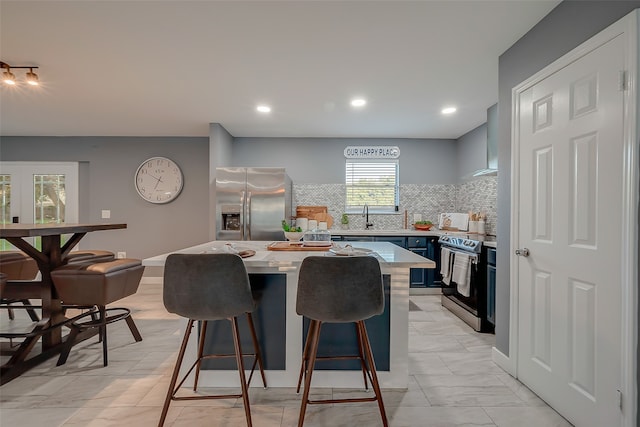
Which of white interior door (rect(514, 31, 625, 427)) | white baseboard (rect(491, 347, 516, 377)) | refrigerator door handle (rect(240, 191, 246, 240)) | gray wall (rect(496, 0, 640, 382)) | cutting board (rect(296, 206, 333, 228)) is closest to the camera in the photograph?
white interior door (rect(514, 31, 625, 427))

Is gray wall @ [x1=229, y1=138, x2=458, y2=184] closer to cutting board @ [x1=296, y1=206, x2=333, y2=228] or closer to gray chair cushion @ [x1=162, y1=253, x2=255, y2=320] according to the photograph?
cutting board @ [x1=296, y1=206, x2=333, y2=228]

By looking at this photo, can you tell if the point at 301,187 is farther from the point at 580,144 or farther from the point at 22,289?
the point at 580,144

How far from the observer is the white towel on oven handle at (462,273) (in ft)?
10.3

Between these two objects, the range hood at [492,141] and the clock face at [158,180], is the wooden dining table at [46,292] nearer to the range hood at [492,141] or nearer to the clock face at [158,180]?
the clock face at [158,180]

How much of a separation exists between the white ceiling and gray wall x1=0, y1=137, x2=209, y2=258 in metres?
0.93

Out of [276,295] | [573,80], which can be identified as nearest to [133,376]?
[276,295]

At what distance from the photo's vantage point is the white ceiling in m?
1.88

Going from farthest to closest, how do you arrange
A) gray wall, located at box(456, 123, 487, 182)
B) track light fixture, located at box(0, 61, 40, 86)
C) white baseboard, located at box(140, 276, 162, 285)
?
white baseboard, located at box(140, 276, 162, 285)
gray wall, located at box(456, 123, 487, 182)
track light fixture, located at box(0, 61, 40, 86)

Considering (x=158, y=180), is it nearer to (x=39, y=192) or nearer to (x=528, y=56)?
(x=39, y=192)

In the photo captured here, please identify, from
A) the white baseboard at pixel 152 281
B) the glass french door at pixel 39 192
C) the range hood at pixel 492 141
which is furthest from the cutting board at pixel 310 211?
the glass french door at pixel 39 192

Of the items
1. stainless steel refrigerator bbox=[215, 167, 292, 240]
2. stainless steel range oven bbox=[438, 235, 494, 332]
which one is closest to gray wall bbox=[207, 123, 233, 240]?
stainless steel refrigerator bbox=[215, 167, 292, 240]

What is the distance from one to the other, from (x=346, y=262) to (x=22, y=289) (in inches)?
110

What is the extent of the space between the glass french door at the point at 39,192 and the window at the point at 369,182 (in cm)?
465

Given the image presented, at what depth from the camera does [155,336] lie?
9.53 feet
